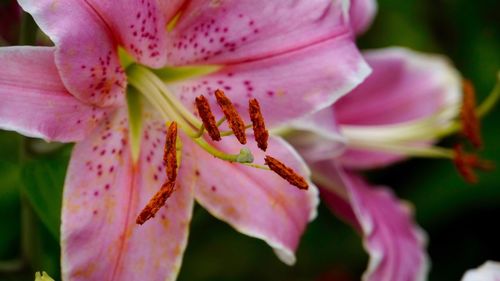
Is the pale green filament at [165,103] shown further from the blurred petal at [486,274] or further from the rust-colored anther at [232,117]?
the blurred petal at [486,274]

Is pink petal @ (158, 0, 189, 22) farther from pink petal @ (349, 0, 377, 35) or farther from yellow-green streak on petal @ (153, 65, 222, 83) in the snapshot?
pink petal @ (349, 0, 377, 35)

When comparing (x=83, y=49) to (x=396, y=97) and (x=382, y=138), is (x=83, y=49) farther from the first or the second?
(x=396, y=97)

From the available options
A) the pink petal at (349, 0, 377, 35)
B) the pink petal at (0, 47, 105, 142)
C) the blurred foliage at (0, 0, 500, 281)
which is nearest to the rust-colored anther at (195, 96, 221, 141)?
the pink petal at (0, 47, 105, 142)

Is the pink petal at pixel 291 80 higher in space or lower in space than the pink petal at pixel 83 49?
lower

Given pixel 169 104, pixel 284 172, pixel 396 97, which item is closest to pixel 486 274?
pixel 284 172

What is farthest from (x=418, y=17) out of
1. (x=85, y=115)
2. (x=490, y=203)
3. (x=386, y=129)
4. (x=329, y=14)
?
(x=85, y=115)

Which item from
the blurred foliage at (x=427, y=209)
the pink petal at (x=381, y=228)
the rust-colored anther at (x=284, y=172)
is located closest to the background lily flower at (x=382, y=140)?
the pink petal at (x=381, y=228)
